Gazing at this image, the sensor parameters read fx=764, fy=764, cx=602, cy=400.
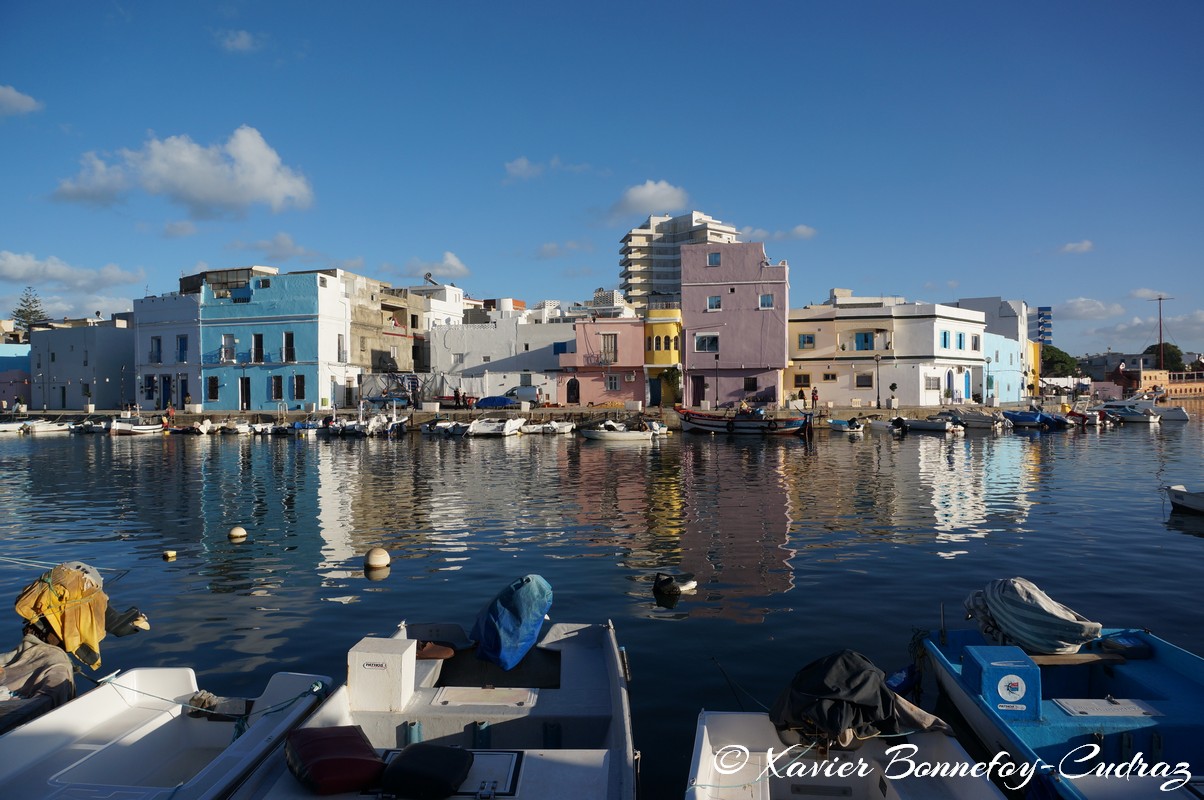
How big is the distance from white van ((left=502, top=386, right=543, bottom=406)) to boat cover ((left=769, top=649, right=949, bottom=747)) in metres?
50.6

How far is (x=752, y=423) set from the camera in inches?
1809

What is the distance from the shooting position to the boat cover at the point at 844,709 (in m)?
5.90

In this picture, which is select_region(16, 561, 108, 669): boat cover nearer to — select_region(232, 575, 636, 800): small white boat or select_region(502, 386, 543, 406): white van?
select_region(232, 575, 636, 800): small white boat

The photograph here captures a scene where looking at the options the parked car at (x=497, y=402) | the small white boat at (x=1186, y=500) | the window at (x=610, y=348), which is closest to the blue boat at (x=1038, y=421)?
the window at (x=610, y=348)

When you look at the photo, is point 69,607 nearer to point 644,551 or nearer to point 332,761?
point 332,761

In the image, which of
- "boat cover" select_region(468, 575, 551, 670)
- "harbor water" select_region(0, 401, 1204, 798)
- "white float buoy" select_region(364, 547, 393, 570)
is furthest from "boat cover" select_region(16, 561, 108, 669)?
"white float buoy" select_region(364, 547, 393, 570)

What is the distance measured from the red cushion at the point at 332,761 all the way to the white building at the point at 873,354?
52.7 meters

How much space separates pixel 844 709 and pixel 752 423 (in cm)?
4069

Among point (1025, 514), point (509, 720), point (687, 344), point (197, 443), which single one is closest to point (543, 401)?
point (687, 344)

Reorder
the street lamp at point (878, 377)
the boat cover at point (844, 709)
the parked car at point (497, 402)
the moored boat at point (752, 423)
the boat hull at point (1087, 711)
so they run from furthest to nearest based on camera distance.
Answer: the street lamp at point (878, 377) < the parked car at point (497, 402) < the moored boat at point (752, 423) < the boat cover at point (844, 709) < the boat hull at point (1087, 711)

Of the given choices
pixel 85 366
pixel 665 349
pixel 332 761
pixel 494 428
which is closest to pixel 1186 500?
pixel 332 761

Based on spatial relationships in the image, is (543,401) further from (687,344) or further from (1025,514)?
(1025,514)

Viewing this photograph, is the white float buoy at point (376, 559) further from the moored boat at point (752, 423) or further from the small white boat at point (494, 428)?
the moored boat at point (752, 423)

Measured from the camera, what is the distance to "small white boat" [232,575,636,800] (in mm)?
5246
